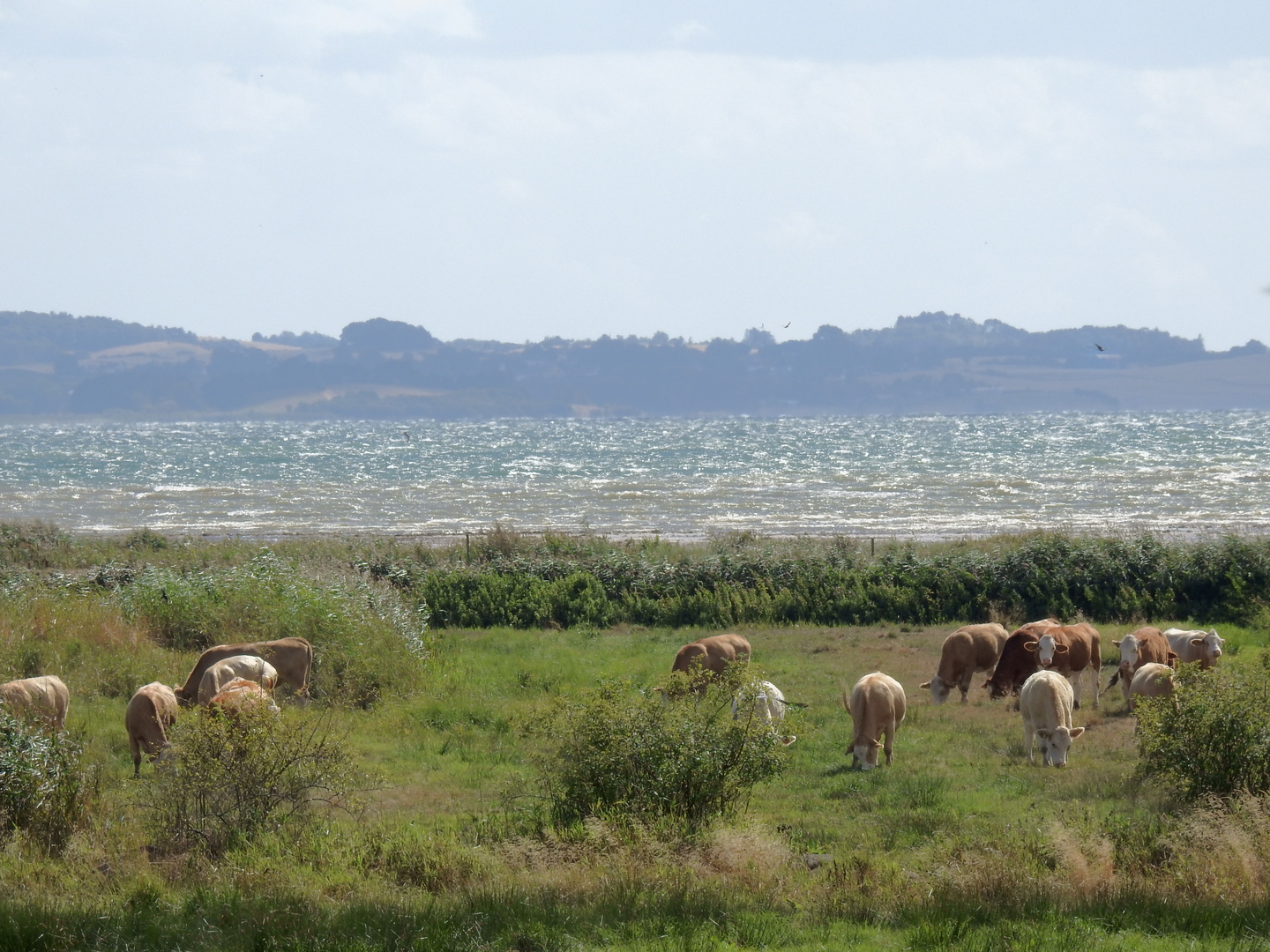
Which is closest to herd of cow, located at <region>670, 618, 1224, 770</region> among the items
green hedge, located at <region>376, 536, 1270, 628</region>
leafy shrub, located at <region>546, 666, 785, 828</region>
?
leafy shrub, located at <region>546, 666, 785, 828</region>

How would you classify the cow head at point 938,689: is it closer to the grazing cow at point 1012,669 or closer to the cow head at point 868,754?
the grazing cow at point 1012,669

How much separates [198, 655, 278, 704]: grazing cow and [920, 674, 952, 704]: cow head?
10129mm

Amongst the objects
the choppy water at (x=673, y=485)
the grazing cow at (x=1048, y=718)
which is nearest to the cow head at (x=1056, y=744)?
the grazing cow at (x=1048, y=718)

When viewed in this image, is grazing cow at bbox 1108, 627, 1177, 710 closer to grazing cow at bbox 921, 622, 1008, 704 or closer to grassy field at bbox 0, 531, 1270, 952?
grassy field at bbox 0, 531, 1270, 952

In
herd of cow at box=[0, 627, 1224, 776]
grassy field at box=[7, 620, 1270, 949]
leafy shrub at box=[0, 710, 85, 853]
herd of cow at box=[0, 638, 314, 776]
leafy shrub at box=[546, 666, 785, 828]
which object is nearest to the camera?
grassy field at box=[7, 620, 1270, 949]

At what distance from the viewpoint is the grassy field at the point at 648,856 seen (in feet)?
29.3

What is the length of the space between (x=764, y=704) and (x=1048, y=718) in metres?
3.65

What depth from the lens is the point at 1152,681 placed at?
16.5 meters

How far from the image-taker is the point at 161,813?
11.2m

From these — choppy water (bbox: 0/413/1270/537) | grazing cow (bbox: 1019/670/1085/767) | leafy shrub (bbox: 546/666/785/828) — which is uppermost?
leafy shrub (bbox: 546/666/785/828)

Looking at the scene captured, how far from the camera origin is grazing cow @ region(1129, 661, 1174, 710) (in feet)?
53.7

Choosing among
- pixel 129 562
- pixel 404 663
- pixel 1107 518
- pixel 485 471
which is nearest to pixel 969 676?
pixel 404 663

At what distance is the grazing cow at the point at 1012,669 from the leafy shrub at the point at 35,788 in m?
13.5

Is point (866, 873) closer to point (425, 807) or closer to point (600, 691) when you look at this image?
point (600, 691)
